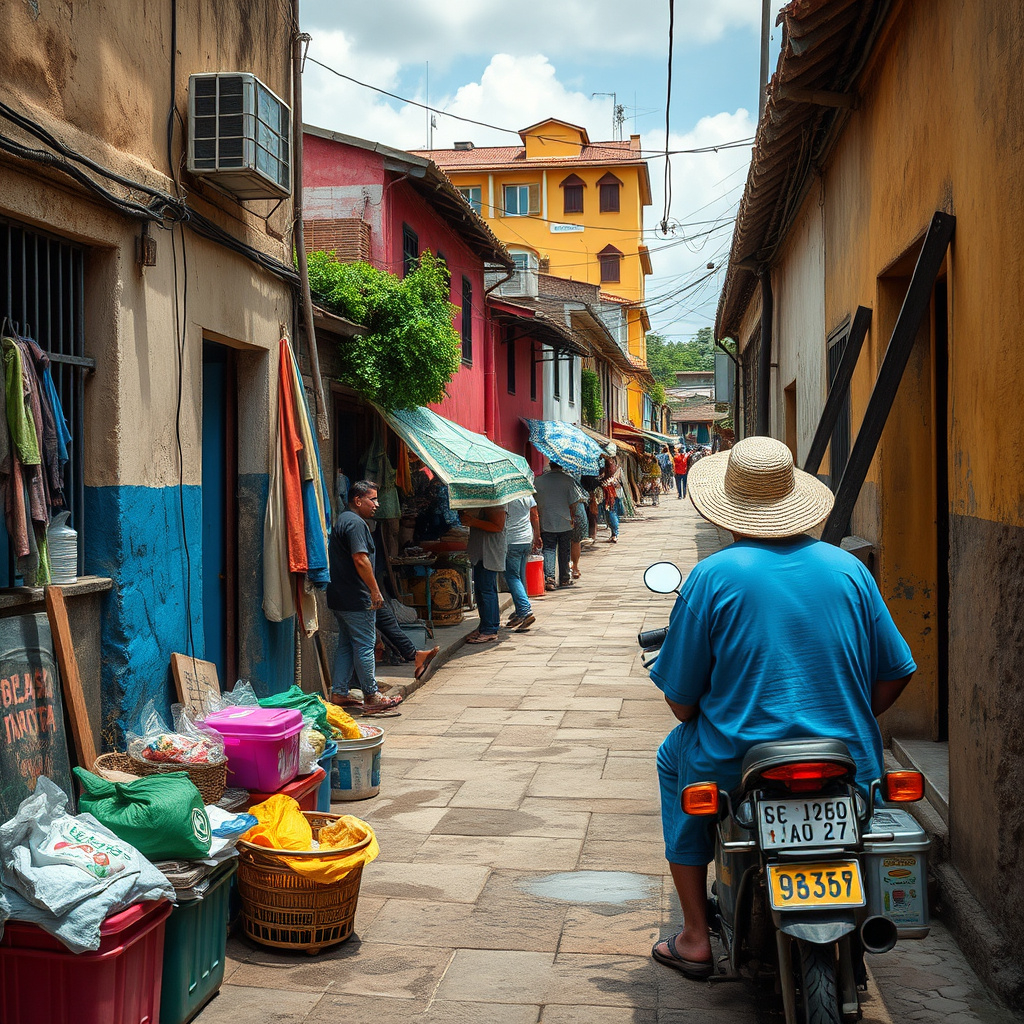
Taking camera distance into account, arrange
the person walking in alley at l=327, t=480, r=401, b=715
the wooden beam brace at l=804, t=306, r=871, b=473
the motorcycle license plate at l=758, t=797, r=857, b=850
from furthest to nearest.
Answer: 1. the person walking in alley at l=327, t=480, r=401, b=715
2. the wooden beam brace at l=804, t=306, r=871, b=473
3. the motorcycle license plate at l=758, t=797, r=857, b=850

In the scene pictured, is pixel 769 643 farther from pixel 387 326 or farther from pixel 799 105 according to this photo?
pixel 387 326

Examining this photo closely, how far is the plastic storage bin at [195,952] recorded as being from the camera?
3814mm

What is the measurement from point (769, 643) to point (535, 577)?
1350cm

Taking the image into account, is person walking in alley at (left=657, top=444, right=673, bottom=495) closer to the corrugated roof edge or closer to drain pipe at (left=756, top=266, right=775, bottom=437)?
drain pipe at (left=756, top=266, right=775, bottom=437)

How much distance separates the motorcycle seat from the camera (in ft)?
10.3

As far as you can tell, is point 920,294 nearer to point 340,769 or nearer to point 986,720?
point 986,720

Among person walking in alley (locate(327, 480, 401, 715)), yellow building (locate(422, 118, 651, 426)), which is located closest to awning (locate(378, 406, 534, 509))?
person walking in alley (locate(327, 480, 401, 715))

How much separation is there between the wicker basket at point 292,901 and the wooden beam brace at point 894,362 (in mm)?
3065

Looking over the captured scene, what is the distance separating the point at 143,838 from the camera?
12.7 ft

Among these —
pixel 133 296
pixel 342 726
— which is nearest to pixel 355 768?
pixel 342 726

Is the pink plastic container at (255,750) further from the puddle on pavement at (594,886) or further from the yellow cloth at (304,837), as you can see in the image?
Result: the puddle on pavement at (594,886)

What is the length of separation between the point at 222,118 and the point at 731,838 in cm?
500

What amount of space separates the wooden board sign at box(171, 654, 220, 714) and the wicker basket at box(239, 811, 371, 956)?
1391 millimetres

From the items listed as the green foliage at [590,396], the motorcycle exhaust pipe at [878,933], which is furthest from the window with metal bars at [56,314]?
the green foliage at [590,396]
